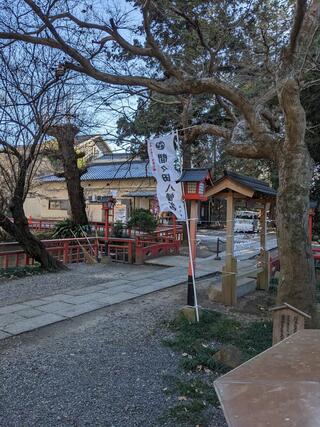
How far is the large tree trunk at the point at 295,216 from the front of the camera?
5.96m

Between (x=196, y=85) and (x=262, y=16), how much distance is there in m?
4.87

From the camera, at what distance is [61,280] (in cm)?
1053

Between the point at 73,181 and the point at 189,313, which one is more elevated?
the point at 73,181

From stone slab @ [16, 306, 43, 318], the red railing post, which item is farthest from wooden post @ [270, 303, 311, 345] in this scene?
the red railing post

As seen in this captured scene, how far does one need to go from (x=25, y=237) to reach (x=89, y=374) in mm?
7397

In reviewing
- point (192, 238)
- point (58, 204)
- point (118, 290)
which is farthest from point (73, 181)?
point (58, 204)

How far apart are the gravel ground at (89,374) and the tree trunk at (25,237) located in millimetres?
5109

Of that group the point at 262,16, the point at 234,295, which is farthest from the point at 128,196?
the point at 234,295

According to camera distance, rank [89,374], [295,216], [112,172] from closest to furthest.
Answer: [89,374] → [295,216] → [112,172]

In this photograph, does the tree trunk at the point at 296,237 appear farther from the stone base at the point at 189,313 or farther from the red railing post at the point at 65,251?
the red railing post at the point at 65,251

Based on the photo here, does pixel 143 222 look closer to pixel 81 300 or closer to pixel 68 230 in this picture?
pixel 68 230

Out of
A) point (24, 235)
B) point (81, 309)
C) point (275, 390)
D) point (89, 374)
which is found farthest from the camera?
point (24, 235)

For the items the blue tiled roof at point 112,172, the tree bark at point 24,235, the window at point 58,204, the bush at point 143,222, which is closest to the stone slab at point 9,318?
the tree bark at point 24,235

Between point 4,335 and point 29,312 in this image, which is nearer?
point 4,335
